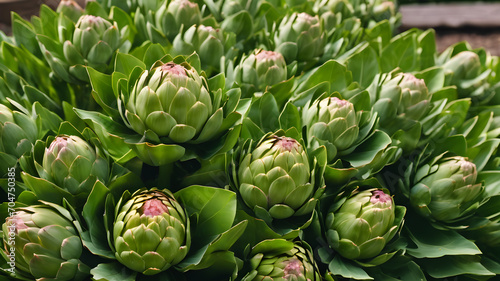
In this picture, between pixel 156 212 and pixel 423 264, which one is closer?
pixel 156 212

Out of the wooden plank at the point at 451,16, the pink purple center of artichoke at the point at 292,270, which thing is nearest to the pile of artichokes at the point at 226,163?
the pink purple center of artichoke at the point at 292,270

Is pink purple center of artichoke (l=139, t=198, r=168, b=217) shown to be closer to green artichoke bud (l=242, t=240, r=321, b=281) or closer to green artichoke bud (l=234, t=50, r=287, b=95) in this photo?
green artichoke bud (l=242, t=240, r=321, b=281)

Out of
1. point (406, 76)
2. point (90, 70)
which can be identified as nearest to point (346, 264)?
point (406, 76)

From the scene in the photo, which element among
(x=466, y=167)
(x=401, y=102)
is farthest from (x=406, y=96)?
(x=466, y=167)

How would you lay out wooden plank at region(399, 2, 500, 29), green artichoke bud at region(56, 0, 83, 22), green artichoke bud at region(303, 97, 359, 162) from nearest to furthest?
green artichoke bud at region(303, 97, 359, 162) < green artichoke bud at region(56, 0, 83, 22) < wooden plank at region(399, 2, 500, 29)

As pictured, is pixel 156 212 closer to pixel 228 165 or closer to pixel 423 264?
pixel 228 165

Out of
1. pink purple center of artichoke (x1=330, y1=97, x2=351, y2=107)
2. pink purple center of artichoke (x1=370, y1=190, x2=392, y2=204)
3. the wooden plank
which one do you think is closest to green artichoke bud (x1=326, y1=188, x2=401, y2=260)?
pink purple center of artichoke (x1=370, y1=190, x2=392, y2=204)

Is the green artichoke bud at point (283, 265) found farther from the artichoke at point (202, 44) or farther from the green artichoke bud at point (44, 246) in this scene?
the artichoke at point (202, 44)

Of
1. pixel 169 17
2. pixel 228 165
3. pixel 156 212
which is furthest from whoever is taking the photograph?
pixel 169 17
